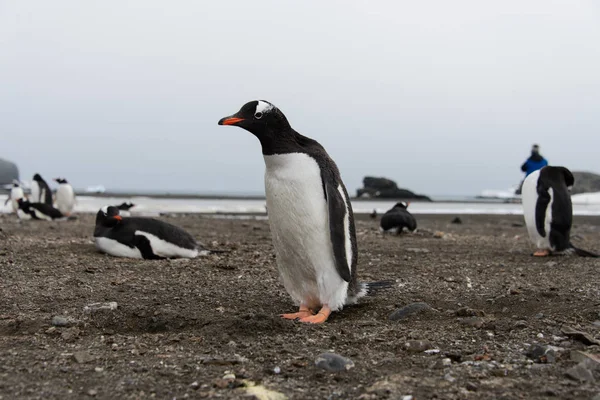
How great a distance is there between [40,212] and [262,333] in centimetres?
1310

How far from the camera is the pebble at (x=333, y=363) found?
108 inches

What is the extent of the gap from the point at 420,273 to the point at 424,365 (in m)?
3.13

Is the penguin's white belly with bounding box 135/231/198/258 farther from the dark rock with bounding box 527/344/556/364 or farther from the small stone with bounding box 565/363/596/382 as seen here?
the small stone with bounding box 565/363/596/382

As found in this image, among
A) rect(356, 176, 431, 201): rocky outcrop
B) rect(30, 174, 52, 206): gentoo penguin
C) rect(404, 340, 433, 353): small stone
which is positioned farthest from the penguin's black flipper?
rect(356, 176, 431, 201): rocky outcrop

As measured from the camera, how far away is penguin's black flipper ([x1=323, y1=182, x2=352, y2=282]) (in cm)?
388

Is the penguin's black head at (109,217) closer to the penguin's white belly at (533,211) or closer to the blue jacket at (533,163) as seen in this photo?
the penguin's white belly at (533,211)

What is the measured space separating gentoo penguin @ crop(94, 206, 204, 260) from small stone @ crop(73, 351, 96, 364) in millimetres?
3882

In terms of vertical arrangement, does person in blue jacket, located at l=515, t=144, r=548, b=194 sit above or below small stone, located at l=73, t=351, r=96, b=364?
above

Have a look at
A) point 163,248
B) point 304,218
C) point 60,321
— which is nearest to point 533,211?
point 163,248

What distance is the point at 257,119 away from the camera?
3.86m

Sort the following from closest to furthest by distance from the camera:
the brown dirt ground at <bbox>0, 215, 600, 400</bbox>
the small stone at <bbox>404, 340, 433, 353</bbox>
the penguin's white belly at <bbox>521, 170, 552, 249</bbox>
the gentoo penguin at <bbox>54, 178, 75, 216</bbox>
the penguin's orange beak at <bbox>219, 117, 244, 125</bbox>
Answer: the brown dirt ground at <bbox>0, 215, 600, 400</bbox> → the small stone at <bbox>404, 340, 433, 353</bbox> → the penguin's orange beak at <bbox>219, 117, 244, 125</bbox> → the penguin's white belly at <bbox>521, 170, 552, 249</bbox> → the gentoo penguin at <bbox>54, 178, 75, 216</bbox>

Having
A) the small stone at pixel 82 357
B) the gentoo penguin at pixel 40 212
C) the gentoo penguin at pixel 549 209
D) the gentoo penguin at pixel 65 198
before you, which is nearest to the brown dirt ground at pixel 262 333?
the small stone at pixel 82 357

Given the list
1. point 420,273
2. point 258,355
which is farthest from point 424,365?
point 420,273

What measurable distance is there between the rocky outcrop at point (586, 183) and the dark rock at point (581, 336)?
4547cm
